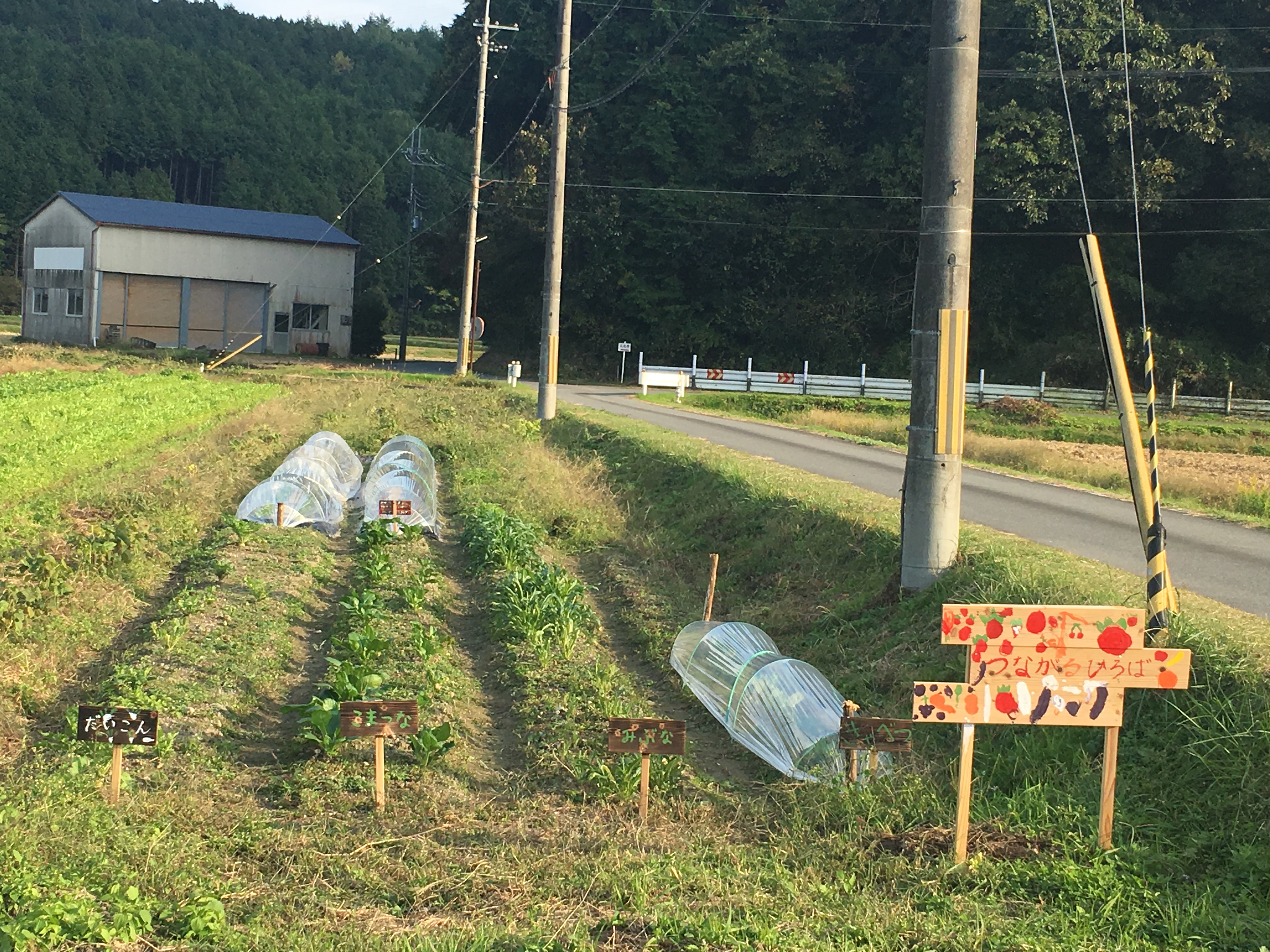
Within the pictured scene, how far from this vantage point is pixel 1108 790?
16.9 ft

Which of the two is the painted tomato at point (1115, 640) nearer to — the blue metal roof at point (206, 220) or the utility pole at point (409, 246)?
the utility pole at point (409, 246)

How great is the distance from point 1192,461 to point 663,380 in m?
17.8

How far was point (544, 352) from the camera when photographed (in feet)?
72.1

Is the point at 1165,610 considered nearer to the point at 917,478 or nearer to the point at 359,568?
the point at 917,478

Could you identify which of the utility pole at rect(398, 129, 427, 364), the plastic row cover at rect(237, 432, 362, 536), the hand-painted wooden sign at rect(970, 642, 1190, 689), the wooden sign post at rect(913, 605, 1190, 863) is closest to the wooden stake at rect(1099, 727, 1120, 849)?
the wooden sign post at rect(913, 605, 1190, 863)

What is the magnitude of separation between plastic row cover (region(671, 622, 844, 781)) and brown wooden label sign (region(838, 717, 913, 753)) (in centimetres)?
41

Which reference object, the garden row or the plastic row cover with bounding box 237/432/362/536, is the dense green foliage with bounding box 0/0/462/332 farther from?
the garden row

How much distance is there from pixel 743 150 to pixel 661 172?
130 inches

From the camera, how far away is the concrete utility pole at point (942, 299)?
8.20 metres

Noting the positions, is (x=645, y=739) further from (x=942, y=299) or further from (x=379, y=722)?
(x=942, y=299)

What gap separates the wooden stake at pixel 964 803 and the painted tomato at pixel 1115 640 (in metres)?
0.69

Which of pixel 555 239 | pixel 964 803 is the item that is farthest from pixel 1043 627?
pixel 555 239

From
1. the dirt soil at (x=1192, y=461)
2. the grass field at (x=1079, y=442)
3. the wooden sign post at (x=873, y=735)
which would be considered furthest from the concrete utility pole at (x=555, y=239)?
the wooden sign post at (x=873, y=735)

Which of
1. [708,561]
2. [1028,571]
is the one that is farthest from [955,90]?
[708,561]
